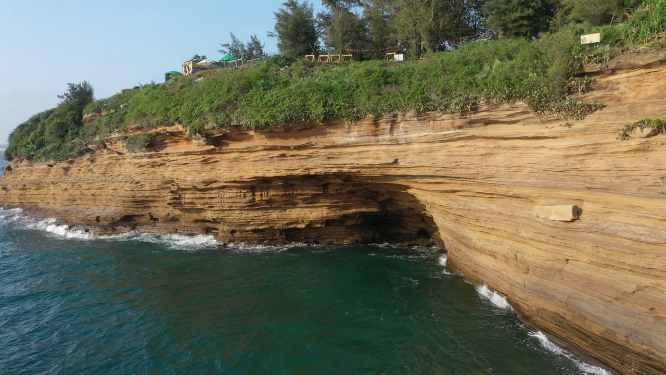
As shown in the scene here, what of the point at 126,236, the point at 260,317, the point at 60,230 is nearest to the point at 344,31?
the point at 126,236

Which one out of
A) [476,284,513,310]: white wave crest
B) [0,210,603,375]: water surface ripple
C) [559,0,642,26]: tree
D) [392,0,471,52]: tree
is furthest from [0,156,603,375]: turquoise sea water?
[392,0,471,52]: tree

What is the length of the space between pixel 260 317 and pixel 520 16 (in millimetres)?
16876

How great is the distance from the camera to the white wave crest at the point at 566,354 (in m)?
7.32

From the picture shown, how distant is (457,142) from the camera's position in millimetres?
10305

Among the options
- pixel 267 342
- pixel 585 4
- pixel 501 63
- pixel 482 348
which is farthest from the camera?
pixel 585 4

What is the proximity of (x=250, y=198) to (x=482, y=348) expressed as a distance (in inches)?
391

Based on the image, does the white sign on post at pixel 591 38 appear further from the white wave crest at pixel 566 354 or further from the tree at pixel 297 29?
the tree at pixel 297 29

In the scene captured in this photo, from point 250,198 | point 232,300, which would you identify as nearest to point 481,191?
point 232,300

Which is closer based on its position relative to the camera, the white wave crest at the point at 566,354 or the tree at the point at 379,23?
the white wave crest at the point at 566,354

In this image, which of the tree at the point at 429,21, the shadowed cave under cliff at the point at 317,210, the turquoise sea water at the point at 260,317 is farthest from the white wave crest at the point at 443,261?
the tree at the point at 429,21

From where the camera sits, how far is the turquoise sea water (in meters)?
8.18

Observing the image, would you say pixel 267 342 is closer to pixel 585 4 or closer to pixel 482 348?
pixel 482 348

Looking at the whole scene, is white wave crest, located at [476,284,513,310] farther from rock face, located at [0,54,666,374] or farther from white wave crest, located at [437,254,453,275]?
white wave crest, located at [437,254,453,275]

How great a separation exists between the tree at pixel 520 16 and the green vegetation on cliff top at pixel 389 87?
3247 mm
